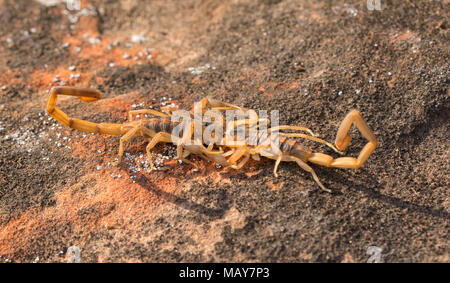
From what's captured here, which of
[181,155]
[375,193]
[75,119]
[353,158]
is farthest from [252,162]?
[75,119]

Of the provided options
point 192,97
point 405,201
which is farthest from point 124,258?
point 405,201

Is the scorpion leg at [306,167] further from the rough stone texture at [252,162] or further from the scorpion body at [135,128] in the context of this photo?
the scorpion body at [135,128]

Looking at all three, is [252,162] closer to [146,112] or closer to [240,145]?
[240,145]

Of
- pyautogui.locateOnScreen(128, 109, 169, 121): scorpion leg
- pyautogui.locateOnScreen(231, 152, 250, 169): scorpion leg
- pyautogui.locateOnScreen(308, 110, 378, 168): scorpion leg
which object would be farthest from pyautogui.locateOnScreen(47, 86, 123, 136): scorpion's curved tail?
pyautogui.locateOnScreen(308, 110, 378, 168): scorpion leg

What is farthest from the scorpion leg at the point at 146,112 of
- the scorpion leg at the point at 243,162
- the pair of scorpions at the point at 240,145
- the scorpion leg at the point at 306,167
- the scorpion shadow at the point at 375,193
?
the scorpion shadow at the point at 375,193

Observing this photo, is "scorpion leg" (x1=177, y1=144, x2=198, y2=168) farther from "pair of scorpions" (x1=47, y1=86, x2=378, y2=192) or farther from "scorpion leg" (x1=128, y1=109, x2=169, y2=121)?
"scorpion leg" (x1=128, y1=109, x2=169, y2=121)

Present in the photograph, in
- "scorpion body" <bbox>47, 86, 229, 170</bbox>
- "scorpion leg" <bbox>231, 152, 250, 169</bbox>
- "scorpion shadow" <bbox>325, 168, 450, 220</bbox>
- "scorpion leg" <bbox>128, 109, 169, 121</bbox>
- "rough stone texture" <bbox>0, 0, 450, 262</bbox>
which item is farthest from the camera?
"scorpion leg" <bbox>128, 109, 169, 121</bbox>

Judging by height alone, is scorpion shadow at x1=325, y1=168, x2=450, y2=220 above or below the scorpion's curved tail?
above
